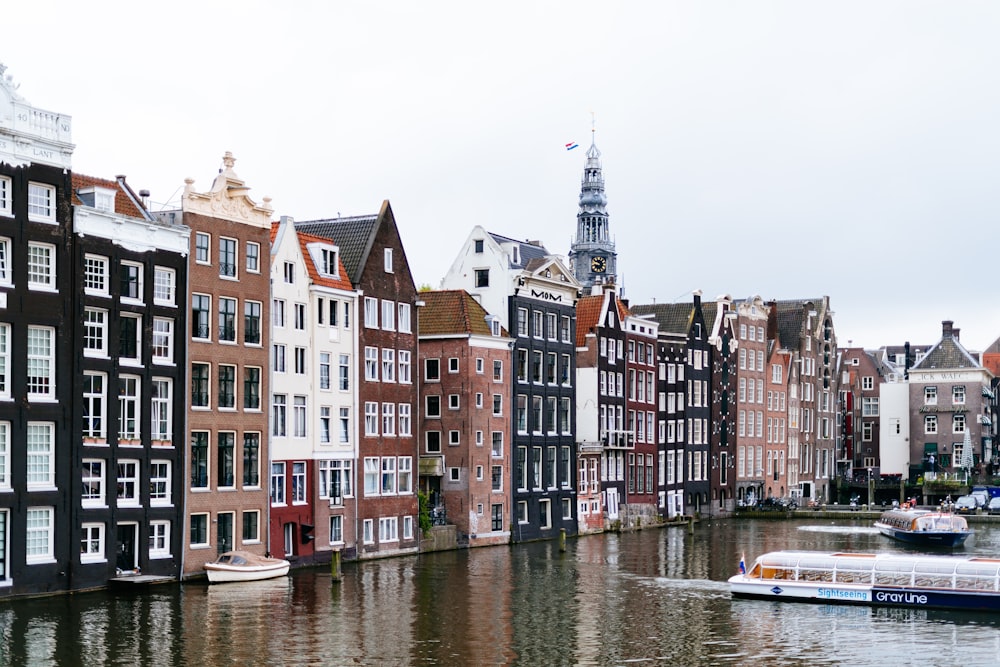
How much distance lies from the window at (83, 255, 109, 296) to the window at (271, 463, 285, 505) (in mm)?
14458

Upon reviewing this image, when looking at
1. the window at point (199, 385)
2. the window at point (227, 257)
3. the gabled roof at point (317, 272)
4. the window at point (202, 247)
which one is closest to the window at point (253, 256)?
the window at point (227, 257)

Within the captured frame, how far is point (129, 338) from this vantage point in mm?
60656

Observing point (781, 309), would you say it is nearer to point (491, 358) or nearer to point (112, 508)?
point (491, 358)

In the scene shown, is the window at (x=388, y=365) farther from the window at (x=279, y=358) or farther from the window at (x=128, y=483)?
the window at (x=128, y=483)

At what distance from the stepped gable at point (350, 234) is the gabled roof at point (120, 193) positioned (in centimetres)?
1439

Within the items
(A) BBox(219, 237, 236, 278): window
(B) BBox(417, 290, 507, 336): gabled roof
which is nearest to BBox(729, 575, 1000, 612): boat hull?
(A) BBox(219, 237, 236, 278): window

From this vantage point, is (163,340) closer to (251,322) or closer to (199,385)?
(199,385)

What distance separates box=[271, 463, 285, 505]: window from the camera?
2731 inches

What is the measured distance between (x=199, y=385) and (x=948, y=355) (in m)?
108

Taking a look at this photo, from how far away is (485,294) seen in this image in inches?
3607

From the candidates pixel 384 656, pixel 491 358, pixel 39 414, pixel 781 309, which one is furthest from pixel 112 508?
pixel 781 309

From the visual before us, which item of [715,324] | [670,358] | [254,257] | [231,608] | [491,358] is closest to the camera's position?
[231,608]

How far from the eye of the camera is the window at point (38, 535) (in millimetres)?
54812

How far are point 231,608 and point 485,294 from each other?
41224 millimetres
